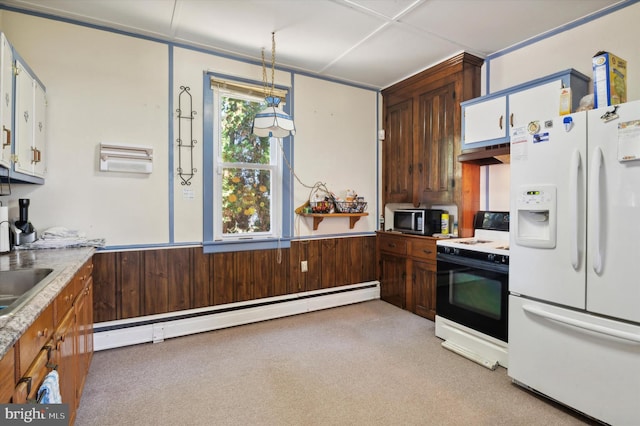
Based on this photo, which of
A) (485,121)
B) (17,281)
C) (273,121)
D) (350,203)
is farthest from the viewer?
(350,203)

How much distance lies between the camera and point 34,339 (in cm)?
109

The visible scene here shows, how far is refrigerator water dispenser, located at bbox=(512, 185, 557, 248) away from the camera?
194 centimetres

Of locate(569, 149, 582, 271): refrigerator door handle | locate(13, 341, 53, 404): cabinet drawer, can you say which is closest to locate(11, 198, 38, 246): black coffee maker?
locate(13, 341, 53, 404): cabinet drawer

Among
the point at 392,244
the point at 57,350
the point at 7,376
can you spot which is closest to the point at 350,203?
the point at 392,244

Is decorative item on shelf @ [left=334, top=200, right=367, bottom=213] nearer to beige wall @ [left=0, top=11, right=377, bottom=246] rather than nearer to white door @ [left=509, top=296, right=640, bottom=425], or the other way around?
beige wall @ [left=0, top=11, right=377, bottom=246]

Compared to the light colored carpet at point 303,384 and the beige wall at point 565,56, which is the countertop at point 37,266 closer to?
the light colored carpet at point 303,384

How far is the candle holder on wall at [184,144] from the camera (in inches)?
119

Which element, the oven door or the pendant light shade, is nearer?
the oven door

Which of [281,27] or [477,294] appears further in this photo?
[281,27]

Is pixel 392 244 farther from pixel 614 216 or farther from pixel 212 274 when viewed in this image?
pixel 614 216

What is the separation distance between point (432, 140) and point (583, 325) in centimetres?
229

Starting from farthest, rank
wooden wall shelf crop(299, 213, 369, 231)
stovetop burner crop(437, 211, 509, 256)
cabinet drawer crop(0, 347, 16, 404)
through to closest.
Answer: wooden wall shelf crop(299, 213, 369, 231) → stovetop burner crop(437, 211, 509, 256) → cabinet drawer crop(0, 347, 16, 404)


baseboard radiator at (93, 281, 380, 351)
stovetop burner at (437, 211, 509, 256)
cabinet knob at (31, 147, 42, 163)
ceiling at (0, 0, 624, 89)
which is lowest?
baseboard radiator at (93, 281, 380, 351)

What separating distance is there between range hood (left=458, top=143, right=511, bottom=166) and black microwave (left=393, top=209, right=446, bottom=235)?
65 centimetres
